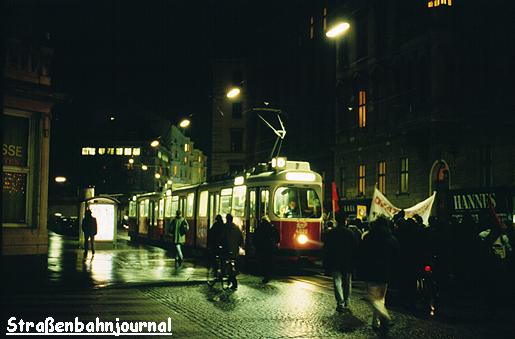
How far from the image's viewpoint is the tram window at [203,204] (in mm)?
29227

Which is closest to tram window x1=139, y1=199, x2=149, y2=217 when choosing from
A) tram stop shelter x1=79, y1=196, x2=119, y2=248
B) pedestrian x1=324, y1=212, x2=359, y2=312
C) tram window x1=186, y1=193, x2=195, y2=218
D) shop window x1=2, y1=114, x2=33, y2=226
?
tram stop shelter x1=79, y1=196, x2=119, y2=248

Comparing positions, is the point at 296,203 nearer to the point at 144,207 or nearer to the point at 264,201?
the point at 264,201

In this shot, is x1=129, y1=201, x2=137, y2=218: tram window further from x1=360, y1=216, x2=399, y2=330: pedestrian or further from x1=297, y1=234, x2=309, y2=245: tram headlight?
x1=360, y1=216, x2=399, y2=330: pedestrian

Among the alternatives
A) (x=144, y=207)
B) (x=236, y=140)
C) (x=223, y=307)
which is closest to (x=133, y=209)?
(x=144, y=207)

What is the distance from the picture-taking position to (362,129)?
1462 inches

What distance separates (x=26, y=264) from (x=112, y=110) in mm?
103140

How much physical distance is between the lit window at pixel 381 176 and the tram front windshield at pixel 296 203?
1253 cm

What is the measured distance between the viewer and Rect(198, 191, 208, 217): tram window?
29227 mm

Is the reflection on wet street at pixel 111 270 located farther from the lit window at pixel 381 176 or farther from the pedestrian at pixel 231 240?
the lit window at pixel 381 176

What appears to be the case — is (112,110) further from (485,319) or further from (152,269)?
(485,319)

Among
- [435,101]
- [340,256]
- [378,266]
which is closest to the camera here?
[378,266]

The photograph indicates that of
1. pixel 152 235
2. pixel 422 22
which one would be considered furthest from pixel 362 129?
pixel 152 235

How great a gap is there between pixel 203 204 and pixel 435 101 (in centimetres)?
1078

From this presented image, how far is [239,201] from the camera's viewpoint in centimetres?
2477
